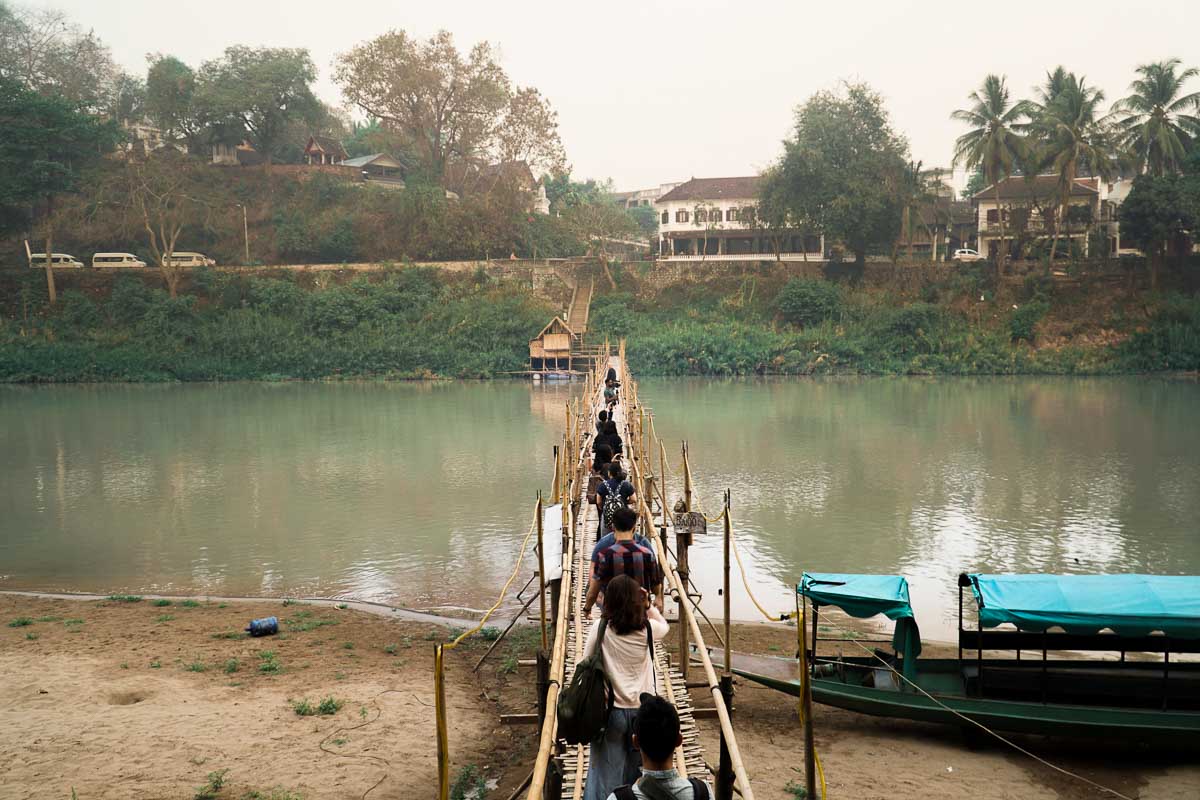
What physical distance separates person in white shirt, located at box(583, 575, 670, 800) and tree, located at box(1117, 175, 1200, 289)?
40318 mm

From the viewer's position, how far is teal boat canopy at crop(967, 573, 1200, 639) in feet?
21.5

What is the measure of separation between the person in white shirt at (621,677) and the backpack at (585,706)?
0.09 metres

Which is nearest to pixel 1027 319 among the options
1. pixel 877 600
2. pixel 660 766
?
pixel 877 600

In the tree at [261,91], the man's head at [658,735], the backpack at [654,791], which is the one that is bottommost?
the backpack at [654,791]

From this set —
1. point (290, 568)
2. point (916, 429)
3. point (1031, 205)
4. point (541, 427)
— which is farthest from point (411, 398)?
point (1031, 205)

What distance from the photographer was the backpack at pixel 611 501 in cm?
688

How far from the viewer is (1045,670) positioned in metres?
6.82

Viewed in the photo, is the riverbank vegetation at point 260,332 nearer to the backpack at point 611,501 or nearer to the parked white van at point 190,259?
the parked white van at point 190,259

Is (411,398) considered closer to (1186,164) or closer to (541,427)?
(541,427)

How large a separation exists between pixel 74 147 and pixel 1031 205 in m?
44.1

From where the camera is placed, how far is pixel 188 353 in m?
41.3

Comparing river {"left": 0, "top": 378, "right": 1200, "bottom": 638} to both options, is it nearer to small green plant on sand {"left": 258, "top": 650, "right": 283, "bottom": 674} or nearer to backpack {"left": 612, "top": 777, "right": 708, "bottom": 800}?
small green plant on sand {"left": 258, "top": 650, "right": 283, "bottom": 674}

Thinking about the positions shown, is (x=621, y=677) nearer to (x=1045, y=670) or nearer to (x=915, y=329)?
(x=1045, y=670)

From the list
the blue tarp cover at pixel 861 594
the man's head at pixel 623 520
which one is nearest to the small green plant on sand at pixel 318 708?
the man's head at pixel 623 520
